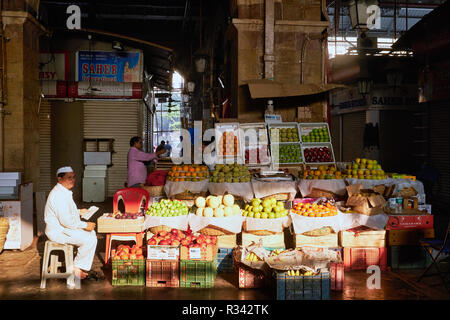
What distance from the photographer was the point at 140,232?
626cm

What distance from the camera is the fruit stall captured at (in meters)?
5.62

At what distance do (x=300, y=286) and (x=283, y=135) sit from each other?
4496mm

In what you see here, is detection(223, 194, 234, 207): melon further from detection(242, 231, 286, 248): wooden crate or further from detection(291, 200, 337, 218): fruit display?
detection(291, 200, 337, 218): fruit display

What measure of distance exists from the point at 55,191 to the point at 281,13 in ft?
23.7

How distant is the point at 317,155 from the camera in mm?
8828

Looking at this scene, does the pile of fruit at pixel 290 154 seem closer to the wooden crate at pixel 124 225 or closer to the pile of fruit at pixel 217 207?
the pile of fruit at pixel 217 207

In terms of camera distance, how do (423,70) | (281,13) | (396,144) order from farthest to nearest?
(396,144) → (423,70) → (281,13)

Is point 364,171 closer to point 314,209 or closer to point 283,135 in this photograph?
point 314,209

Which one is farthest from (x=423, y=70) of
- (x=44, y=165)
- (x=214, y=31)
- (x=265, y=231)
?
(x=44, y=165)

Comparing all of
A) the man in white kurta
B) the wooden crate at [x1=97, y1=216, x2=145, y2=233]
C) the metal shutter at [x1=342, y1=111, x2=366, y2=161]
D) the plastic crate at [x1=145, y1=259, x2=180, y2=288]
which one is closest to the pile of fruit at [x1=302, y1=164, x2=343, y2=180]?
the plastic crate at [x1=145, y1=259, x2=180, y2=288]

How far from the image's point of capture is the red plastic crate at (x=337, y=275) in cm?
547

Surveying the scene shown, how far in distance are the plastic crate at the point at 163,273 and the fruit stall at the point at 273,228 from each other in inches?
0.6

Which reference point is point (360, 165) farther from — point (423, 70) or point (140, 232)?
point (423, 70)

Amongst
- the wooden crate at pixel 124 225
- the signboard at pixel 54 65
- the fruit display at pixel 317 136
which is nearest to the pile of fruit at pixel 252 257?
the wooden crate at pixel 124 225
